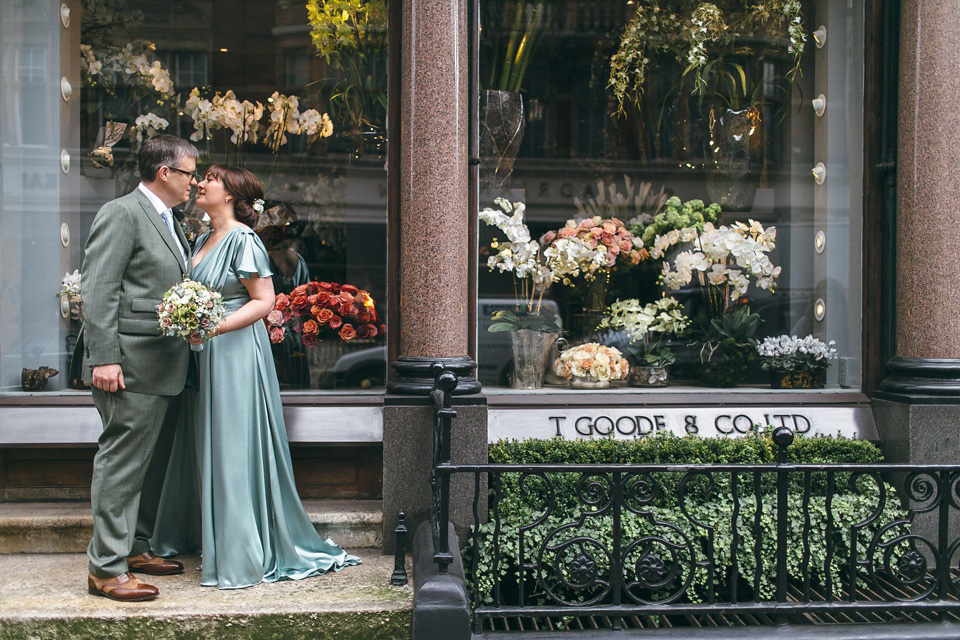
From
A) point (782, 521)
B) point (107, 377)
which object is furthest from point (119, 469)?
point (782, 521)

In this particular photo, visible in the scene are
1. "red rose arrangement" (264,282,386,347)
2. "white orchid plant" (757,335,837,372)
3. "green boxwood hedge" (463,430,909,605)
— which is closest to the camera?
"green boxwood hedge" (463,430,909,605)

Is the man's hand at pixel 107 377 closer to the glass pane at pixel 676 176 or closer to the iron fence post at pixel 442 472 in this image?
the iron fence post at pixel 442 472

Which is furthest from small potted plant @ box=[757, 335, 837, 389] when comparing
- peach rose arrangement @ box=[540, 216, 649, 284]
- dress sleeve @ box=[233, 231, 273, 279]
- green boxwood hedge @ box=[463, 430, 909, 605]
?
dress sleeve @ box=[233, 231, 273, 279]

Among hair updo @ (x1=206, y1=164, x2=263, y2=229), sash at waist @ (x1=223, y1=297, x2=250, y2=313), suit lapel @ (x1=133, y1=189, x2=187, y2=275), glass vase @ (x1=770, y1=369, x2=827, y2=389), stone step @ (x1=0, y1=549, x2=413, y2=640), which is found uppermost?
hair updo @ (x1=206, y1=164, x2=263, y2=229)

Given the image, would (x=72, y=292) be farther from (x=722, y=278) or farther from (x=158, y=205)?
(x=722, y=278)

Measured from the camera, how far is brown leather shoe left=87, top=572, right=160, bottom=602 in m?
4.48

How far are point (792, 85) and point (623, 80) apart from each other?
1.37 meters

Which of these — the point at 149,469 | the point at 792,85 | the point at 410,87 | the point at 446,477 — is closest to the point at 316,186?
the point at 410,87

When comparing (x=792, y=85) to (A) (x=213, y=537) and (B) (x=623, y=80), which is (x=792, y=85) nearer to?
(B) (x=623, y=80)

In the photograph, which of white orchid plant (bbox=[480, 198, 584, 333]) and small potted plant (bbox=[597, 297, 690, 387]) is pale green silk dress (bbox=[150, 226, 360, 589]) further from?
small potted plant (bbox=[597, 297, 690, 387])

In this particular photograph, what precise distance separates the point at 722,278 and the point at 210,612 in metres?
4.57

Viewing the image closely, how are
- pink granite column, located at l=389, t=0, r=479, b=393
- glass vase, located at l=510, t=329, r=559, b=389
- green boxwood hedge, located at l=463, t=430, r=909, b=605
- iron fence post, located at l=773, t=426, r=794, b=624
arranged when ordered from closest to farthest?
iron fence post, located at l=773, t=426, r=794, b=624 < green boxwood hedge, located at l=463, t=430, r=909, b=605 < pink granite column, located at l=389, t=0, r=479, b=393 < glass vase, located at l=510, t=329, r=559, b=389

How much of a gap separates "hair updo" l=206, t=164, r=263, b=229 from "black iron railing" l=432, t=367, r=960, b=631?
57.9 inches

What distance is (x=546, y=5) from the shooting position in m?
7.15
